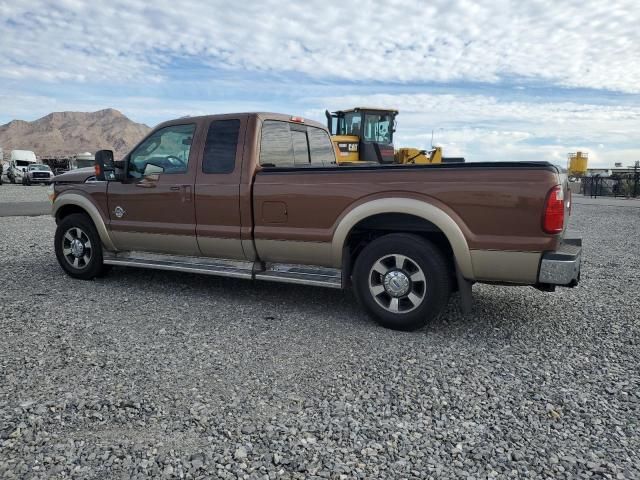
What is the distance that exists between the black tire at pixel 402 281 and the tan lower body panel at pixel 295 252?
1.18ft

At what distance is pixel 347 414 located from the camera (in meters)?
3.16

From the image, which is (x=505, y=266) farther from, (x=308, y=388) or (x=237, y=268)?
(x=237, y=268)

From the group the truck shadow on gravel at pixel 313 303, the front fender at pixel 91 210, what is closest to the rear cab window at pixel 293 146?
the truck shadow on gravel at pixel 313 303

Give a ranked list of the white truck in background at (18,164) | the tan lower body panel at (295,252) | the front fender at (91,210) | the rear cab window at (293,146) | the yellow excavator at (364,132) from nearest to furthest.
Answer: the tan lower body panel at (295,252) < the rear cab window at (293,146) < the front fender at (91,210) < the yellow excavator at (364,132) < the white truck in background at (18,164)

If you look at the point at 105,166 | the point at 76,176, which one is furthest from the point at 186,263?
the point at 76,176

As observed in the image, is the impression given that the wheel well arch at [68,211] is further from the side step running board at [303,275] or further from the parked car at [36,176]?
the parked car at [36,176]

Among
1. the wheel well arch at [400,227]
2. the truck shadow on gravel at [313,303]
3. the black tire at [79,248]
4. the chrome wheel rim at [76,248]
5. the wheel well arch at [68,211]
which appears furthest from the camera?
the wheel well arch at [68,211]

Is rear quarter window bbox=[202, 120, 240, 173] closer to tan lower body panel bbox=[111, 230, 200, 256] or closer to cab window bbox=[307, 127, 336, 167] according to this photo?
tan lower body panel bbox=[111, 230, 200, 256]

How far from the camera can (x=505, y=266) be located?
4238 mm

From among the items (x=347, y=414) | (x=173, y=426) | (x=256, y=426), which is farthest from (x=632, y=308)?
(x=173, y=426)

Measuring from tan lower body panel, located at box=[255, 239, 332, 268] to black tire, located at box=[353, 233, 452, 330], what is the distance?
0.36m

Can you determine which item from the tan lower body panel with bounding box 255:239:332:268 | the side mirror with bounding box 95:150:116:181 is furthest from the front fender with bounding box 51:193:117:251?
the tan lower body panel with bounding box 255:239:332:268

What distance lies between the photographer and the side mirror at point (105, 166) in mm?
6090

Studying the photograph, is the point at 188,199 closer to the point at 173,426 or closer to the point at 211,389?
the point at 211,389
